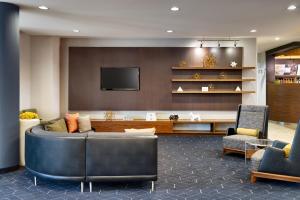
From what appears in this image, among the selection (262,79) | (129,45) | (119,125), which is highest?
(129,45)

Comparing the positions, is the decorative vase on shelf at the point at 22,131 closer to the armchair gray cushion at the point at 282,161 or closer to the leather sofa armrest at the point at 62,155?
the leather sofa armrest at the point at 62,155

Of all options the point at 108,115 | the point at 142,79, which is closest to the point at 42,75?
the point at 108,115

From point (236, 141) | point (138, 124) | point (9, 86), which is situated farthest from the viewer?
point (138, 124)

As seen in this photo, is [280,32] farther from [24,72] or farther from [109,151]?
[24,72]

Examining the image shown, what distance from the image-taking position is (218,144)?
812cm

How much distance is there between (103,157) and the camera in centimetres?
433

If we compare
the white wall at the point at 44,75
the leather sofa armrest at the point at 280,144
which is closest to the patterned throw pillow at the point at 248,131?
the leather sofa armrest at the point at 280,144

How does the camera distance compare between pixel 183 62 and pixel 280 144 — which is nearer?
pixel 280 144

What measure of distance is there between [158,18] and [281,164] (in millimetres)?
3719

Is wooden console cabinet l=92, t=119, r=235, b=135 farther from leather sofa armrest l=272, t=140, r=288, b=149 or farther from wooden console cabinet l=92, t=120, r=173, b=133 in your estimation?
leather sofa armrest l=272, t=140, r=288, b=149

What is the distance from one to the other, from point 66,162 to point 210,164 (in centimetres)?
285

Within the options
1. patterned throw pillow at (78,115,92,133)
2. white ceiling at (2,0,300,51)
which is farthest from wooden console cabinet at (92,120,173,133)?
white ceiling at (2,0,300,51)

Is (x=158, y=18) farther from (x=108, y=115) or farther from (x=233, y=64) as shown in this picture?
(x=108, y=115)

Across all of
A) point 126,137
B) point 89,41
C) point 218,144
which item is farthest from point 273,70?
point 126,137
